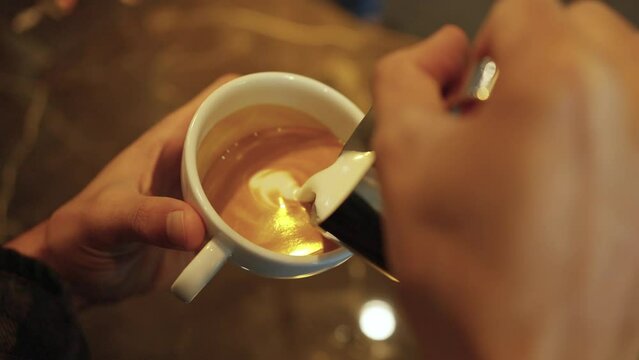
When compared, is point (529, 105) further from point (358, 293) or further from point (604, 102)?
point (358, 293)

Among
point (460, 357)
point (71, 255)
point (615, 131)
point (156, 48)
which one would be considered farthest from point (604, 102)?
point (156, 48)

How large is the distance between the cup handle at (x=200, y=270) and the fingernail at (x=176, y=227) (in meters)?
0.03

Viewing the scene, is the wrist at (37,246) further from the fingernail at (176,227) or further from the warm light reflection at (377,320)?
the warm light reflection at (377,320)

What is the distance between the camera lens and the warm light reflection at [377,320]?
78 cm

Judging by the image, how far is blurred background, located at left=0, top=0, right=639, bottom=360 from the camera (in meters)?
0.75

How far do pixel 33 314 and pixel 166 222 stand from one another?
0.48 ft

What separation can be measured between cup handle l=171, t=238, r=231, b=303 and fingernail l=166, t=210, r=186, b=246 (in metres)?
0.03

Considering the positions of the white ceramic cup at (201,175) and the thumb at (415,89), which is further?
the white ceramic cup at (201,175)

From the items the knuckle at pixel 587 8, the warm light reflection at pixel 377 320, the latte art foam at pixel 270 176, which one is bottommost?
the warm light reflection at pixel 377 320

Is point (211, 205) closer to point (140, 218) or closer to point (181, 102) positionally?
point (140, 218)

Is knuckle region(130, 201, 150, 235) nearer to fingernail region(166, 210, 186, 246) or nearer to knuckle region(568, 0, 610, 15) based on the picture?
fingernail region(166, 210, 186, 246)

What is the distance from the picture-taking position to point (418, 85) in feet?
1.12

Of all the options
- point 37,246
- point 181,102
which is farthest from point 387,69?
point 181,102

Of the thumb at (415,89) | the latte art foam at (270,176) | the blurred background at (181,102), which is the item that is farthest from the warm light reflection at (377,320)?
the thumb at (415,89)
